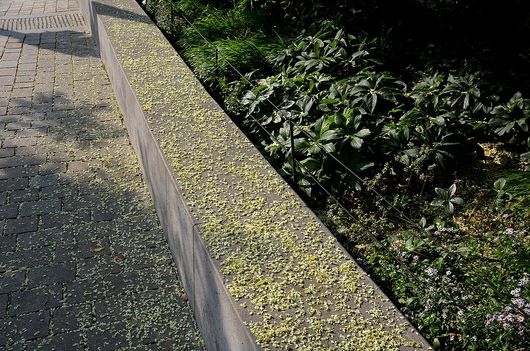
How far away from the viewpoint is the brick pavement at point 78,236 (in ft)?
10.6

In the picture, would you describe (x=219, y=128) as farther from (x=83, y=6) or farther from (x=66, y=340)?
(x=83, y=6)

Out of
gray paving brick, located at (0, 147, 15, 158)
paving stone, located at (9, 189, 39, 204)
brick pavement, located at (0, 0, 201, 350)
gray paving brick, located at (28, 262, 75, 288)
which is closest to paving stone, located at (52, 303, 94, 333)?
brick pavement, located at (0, 0, 201, 350)

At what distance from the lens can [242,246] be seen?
9.38 ft

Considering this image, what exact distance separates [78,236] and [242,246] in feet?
5.43

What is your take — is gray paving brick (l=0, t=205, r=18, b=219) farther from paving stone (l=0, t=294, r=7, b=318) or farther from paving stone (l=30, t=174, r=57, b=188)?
paving stone (l=0, t=294, r=7, b=318)

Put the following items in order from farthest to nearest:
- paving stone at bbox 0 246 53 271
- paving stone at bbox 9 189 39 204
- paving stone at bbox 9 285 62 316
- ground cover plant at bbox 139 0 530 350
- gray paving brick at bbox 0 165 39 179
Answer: gray paving brick at bbox 0 165 39 179 < paving stone at bbox 9 189 39 204 < paving stone at bbox 0 246 53 271 < paving stone at bbox 9 285 62 316 < ground cover plant at bbox 139 0 530 350

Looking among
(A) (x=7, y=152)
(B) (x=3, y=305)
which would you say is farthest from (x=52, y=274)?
(A) (x=7, y=152)

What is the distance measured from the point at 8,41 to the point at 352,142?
6384mm

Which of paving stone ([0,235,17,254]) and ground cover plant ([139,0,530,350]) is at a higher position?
ground cover plant ([139,0,530,350])

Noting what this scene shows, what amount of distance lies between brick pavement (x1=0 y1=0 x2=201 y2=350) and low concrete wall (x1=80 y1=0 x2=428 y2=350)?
20cm

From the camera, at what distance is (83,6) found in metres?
9.15

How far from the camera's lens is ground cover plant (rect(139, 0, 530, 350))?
9.34 ft

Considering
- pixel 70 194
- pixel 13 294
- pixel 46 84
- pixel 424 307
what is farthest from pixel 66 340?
pixel 46 84

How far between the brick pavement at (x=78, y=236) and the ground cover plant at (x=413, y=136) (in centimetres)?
105
